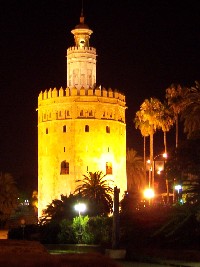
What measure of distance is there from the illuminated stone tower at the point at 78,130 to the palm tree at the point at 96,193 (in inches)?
→ 103

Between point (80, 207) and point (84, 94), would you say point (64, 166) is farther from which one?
point (80, 207)

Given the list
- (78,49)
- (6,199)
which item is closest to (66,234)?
(78,49)

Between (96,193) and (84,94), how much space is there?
12.8 meters

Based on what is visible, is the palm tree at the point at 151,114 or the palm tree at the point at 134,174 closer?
the palm tree at the point at 151,114

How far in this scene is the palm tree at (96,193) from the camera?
2029 inches

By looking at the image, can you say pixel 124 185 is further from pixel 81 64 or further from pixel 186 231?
pixel 186 231

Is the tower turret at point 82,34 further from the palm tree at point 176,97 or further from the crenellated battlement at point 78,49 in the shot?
the palm tree at point 176,97

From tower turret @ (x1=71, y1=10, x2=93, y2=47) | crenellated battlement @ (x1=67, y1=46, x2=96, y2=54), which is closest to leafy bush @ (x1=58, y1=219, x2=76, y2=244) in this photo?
crenellated battlement @ (x1=67, y1=46, x2=96, y2=54)

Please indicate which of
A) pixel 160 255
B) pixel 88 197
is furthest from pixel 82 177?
pixel 160 255

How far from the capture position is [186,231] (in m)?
30.5

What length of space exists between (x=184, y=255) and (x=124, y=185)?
35.9 metres

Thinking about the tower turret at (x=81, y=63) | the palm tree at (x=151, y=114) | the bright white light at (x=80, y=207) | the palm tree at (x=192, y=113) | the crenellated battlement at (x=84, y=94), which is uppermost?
the tower turret at (x=81, y=63)

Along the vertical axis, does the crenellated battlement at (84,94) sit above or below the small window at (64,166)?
above

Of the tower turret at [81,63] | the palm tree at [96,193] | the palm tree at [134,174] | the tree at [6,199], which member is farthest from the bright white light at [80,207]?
the palm tree at [134,174]
